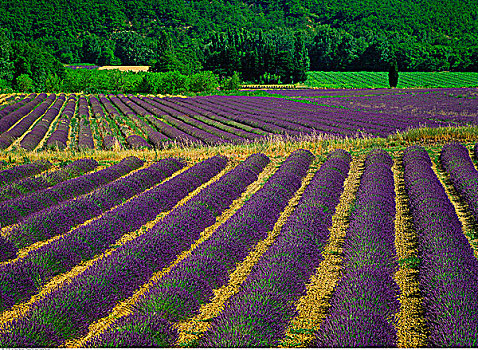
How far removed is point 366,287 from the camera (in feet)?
20.2

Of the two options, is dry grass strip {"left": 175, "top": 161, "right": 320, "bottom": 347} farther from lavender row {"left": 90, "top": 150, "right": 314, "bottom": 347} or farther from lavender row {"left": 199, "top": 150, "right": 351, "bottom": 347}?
lavender row {"left": 199, "top": 150, "right": 351, "bottom": 347}

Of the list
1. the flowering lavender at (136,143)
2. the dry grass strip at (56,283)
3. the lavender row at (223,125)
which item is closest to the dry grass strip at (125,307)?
the dry grass strip at (56,283)

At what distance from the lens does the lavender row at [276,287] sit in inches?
201

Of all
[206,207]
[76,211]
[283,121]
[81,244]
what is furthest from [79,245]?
[283,121]

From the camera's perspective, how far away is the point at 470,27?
144m

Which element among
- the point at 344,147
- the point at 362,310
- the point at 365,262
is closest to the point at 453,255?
the point at 365,262

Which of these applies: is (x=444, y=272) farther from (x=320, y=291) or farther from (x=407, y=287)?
(x=320, y=291)

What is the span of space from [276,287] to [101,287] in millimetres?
2780

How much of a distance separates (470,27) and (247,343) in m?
173

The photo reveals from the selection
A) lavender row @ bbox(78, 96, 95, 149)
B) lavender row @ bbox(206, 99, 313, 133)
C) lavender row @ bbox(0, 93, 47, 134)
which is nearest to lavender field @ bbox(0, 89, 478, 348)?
lavender row @ bbox(78, 96, 95, 149)

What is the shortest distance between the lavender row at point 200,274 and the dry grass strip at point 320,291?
1.45 m

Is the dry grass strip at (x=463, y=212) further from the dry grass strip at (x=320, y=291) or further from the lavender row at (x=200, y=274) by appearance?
the lavender row at (x=200, y=274)

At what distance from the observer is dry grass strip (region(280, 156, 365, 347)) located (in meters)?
5.54

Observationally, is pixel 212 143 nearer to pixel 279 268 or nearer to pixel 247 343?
pixel 279 268
